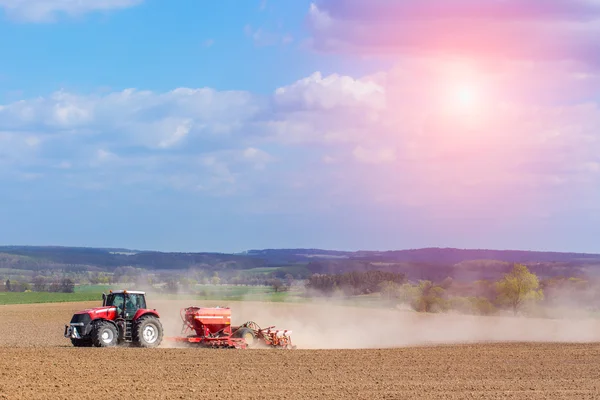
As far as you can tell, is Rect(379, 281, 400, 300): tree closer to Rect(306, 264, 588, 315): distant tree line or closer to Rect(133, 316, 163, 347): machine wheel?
Rect(306, 264, 588, 315): distant tree line

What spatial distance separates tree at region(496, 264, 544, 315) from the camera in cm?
7881

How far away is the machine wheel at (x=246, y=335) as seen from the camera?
36.2 metres

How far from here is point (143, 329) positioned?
33594 mm

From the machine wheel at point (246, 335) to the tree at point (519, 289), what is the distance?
49.2 meters

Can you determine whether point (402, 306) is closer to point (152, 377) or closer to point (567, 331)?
point (567, 331)

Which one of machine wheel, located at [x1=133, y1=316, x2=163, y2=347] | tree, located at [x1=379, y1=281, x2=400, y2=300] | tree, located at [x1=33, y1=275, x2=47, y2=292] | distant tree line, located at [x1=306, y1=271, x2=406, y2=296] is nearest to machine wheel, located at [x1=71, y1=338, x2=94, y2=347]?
machine wheel, located at [x1=133, y1=316, x2=163, y2=347]

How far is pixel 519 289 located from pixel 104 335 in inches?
2202

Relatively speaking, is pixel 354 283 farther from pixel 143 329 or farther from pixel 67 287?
pixel 143 329

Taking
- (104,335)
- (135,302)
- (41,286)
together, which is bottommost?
(104,335)

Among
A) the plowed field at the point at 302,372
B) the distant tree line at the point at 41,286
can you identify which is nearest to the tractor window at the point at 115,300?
the plowed field at the point at 302,372

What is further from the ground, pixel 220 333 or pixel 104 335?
pixel 104 335

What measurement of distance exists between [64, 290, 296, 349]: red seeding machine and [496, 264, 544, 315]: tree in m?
47.7

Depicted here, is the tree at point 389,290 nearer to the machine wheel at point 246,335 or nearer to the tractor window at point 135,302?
the machine wheel at point 246,335

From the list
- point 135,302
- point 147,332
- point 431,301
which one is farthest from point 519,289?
point 147,332
